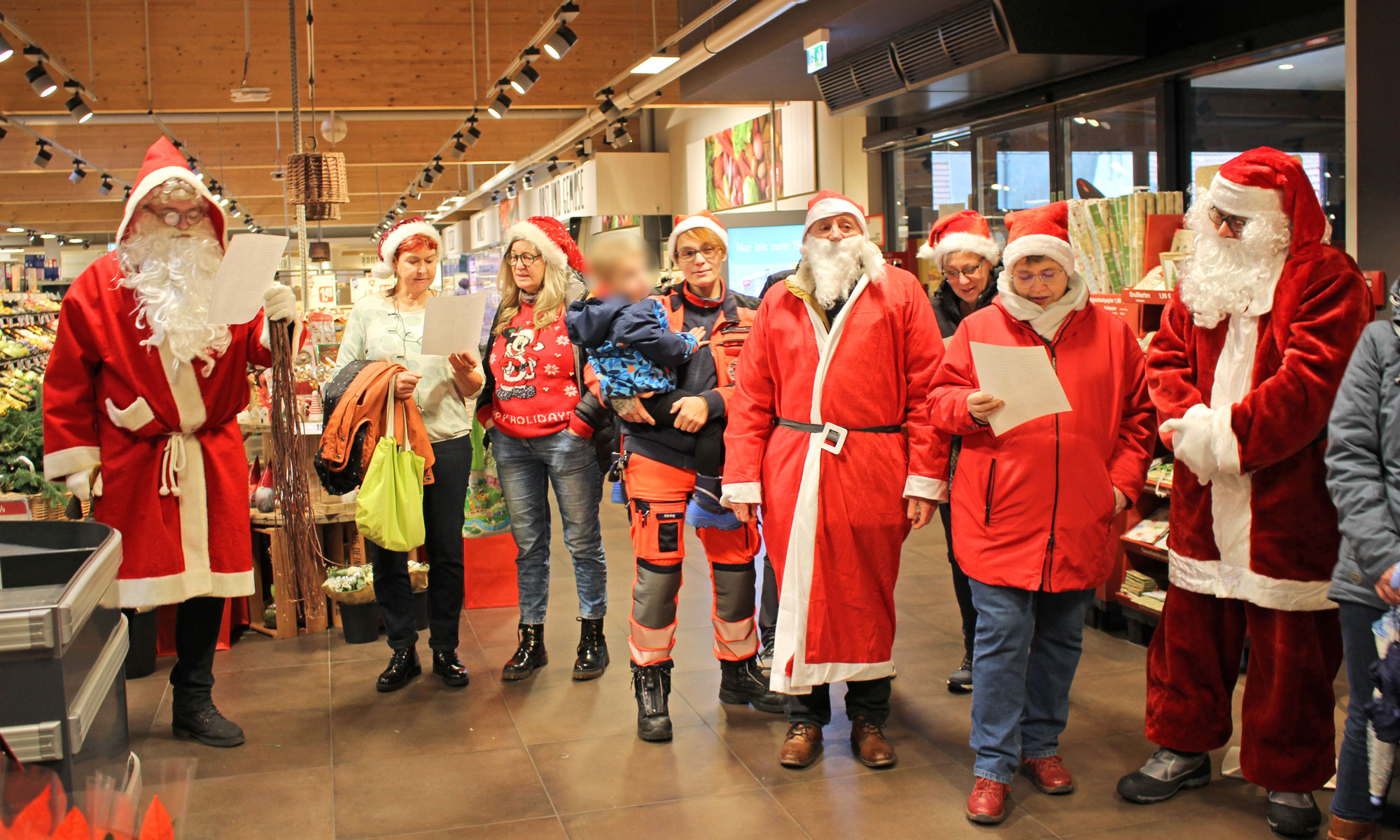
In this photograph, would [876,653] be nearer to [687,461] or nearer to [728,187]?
[687,461]

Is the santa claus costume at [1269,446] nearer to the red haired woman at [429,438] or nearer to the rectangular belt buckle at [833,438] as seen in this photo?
the rectangular belt buckle at [833,438]

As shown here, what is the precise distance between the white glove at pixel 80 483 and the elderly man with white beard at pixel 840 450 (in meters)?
1.82

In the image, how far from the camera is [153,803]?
4.48 ft

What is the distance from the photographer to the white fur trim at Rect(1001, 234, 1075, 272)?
275 cm

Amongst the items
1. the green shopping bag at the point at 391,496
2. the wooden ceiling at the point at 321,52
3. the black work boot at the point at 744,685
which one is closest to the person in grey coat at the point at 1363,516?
the black work boot at the point at 744,685

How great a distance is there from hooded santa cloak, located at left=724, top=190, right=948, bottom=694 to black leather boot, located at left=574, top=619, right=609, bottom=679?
1.08 metres

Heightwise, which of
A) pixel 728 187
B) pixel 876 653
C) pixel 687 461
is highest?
pixel 728 187

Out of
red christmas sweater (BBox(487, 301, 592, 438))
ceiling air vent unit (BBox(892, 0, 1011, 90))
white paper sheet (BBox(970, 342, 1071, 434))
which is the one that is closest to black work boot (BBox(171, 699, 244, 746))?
red christmas sweater (BBox(487, 301, 592, 438))

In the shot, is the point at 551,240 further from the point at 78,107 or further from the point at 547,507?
the point at 78,107

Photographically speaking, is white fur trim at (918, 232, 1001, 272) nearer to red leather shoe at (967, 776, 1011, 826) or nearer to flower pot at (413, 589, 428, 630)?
red leather shoe at (967, 776, 1011, 826)

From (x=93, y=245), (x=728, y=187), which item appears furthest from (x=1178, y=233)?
(x=93, y=245)

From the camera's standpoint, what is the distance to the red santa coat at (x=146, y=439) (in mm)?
3154

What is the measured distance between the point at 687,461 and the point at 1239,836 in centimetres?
169

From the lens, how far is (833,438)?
292cm
